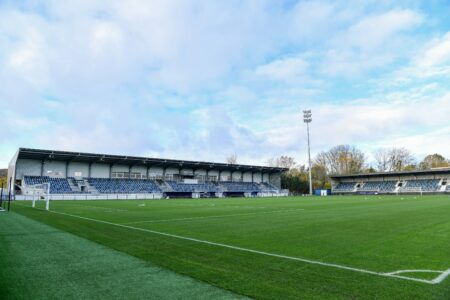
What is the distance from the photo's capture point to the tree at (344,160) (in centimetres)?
9344

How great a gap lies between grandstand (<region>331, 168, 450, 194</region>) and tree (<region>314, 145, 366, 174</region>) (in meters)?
11.1

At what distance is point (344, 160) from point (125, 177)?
204 feet

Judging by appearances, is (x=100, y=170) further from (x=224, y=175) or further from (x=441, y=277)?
(x=441, y=277)

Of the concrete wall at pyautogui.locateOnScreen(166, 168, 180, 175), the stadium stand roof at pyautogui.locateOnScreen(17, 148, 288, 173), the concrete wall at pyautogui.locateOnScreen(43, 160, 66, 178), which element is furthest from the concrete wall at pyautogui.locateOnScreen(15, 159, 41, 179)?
the concrete wall at pyautogui.locateOnScreen(166, 168, 180, 175)

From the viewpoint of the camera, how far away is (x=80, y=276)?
5379 millimetres

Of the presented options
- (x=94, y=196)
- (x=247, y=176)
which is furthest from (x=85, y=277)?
(x=247, y=176)

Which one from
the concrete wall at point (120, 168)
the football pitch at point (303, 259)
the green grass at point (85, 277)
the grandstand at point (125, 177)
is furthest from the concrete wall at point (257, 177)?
the green grass at point (85, 277)

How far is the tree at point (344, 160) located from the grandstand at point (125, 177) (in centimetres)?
2340

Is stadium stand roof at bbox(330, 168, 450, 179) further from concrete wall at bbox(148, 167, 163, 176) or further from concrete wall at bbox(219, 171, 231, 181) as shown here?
concrete wall at bbox(148, 167, 163, 176)

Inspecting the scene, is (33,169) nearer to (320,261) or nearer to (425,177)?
(320,261)

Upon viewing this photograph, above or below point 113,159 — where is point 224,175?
below

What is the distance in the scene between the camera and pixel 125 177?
62.9 metres

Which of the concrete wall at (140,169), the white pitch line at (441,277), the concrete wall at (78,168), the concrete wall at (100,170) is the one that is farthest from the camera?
the concrete wall at (140,169)

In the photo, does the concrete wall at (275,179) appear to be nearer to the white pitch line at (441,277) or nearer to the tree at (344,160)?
the tree at (344,160)
